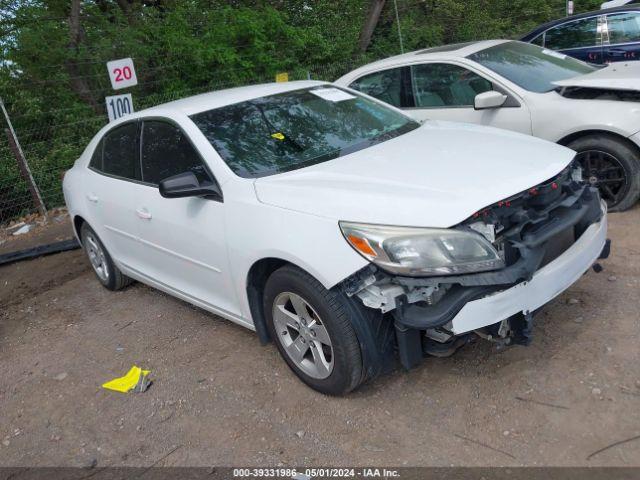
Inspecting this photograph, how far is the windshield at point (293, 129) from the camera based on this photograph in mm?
3705

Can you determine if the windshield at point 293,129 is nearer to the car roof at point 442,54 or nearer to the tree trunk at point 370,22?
the car roof at point 442,54

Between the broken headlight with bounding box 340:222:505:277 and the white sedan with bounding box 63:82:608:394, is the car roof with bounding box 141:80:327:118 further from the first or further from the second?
the broken headlight with bounding box 340:222:505:277

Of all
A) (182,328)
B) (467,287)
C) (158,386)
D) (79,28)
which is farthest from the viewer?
(79,28)

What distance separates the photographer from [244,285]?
352 cm

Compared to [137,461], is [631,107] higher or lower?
higher

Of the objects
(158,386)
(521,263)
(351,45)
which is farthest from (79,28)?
(521,263)

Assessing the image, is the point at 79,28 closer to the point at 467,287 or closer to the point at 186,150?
the point at 186,150

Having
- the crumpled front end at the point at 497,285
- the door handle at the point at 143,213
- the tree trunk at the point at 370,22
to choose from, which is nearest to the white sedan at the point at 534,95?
the crumpled front end at the point at 497,285

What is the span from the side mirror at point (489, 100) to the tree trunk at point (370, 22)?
27.9 feet

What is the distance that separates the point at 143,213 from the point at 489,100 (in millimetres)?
3143

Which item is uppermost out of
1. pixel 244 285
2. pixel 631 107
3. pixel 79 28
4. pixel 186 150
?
pixel 79 28

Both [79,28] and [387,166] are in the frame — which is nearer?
[387,166]

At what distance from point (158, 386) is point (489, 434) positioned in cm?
203

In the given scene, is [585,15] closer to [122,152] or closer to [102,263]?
[122,152]
